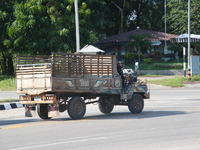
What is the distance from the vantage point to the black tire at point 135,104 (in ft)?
54.5

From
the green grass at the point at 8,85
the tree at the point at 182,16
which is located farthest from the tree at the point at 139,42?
the green grass at the point at 8,85

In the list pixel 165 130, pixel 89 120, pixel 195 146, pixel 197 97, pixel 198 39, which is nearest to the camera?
pixel 195 146

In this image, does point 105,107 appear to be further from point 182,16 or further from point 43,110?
point 182,16

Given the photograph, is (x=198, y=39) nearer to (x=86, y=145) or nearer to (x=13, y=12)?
(x=13, y=12)

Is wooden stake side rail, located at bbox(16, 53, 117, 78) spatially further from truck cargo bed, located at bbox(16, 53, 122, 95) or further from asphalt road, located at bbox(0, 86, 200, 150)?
asphalt road, located at bbox(0, 86, 200, 150)

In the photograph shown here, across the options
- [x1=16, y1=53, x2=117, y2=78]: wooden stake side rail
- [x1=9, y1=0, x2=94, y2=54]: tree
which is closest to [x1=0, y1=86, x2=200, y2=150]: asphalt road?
[x1=16, y1=53, x2=117, y2=78]: wooden stake side rail

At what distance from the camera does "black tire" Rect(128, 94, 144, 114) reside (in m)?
16.6

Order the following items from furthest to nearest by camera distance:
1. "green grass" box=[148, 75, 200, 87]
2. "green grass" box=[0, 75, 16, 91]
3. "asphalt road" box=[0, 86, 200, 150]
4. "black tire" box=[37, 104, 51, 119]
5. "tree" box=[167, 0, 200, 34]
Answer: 1. "tree" box=[167, 0, 200, 34]
2. "green grass" box=[0, 75, 16, 91]
3. "green grass" box=[148, 75, 200, 87]
4. "black tire" box=[37, 104, 51, 119]
5. "asphalt road" box=[0, 86, 200, 150]

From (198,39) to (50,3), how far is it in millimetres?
14269

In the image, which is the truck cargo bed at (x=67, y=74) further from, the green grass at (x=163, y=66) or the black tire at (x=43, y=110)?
the green grass at (x=163, y=66)

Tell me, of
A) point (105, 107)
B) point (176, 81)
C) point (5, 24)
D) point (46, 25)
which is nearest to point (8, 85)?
point (46, 25)

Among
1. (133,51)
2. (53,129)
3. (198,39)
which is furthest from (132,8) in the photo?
(53,129)

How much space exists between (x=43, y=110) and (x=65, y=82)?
1.57 meters

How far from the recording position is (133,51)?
166 ft
